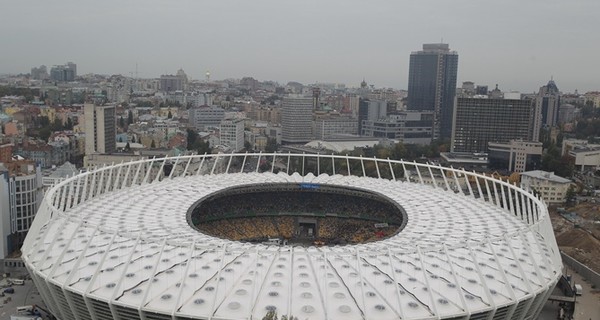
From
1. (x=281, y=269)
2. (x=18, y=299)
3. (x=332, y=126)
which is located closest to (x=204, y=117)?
(x=332, y=126)

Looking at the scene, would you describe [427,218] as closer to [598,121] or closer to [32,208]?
[32,208]

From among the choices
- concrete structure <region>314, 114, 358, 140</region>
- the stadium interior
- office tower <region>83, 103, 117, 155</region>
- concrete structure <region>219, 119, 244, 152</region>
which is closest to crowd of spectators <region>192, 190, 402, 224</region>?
the stadium interior

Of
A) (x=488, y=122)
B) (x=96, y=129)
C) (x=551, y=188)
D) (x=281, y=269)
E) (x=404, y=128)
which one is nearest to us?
(x=281, y=269)

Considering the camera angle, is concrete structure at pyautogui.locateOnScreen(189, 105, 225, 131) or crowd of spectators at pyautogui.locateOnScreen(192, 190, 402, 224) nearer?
crowd of spectators at pyautogui.locateOnScreen(192, 190, 402, 224)

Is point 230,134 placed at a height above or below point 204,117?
below

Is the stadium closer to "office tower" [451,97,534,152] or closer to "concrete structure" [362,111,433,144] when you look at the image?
"office tower" [451,97,534,152]

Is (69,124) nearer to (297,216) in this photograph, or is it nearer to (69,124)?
(69,124)

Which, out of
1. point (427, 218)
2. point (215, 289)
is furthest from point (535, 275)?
point (215, 289)
